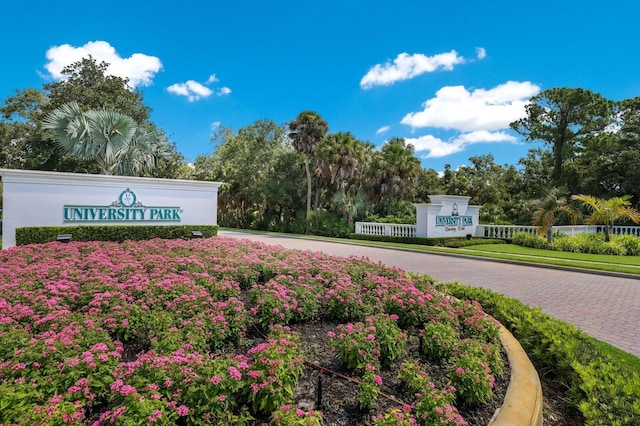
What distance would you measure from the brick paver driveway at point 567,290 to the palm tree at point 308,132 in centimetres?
1878

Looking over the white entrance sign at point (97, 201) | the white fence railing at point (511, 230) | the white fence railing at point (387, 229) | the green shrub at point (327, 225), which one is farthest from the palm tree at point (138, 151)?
the white fence railing at point (511, 230)

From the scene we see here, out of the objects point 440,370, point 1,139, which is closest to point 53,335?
point 440,370

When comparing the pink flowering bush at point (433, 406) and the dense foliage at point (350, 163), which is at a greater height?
the dense foliage at point (350, 163)

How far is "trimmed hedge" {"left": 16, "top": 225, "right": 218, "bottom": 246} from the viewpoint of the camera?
11.9 metres

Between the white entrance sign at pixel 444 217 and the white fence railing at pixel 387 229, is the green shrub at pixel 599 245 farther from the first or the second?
the white fence railing at pixel 387 229

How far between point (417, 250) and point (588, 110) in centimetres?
2675

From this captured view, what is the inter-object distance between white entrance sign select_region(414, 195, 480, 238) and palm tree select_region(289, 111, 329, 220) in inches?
492

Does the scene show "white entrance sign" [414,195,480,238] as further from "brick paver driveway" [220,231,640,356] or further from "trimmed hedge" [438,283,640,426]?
"trimmed hedge" [438,283,640,426]

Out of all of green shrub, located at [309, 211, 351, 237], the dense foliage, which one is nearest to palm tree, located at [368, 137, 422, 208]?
the dense foliage

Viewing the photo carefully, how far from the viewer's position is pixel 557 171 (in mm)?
32531

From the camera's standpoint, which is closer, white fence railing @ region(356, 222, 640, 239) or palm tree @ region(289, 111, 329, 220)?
white fence railing @ region(356, 222, 640, 239)

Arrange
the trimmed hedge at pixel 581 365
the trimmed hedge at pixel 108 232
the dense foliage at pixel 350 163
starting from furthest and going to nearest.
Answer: the dense foliage at pixel 350 163, the trimmed hedge at pixel 108 232, the trimmed hedge at pixel 581 365

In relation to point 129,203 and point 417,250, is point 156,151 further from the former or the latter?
point 417,250

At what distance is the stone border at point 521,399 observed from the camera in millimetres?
2699
